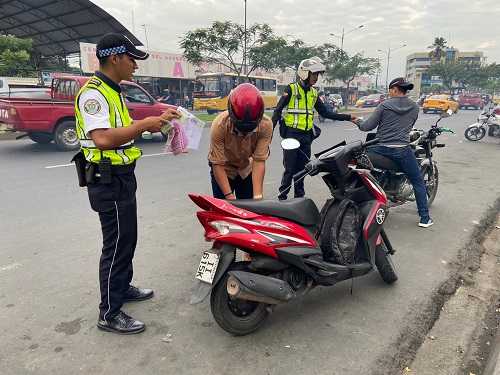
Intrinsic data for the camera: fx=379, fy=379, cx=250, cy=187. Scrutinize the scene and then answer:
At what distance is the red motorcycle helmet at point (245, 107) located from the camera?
2488mm

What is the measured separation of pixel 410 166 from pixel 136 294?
3.33m

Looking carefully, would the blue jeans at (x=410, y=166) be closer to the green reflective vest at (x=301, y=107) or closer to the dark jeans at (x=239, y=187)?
the green reflective vest at (x=301, y=107)

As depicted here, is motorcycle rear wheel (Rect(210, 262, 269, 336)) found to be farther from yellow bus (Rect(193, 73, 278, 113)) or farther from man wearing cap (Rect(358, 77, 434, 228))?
yellow bus (Rect(193, 73, 278, 113))

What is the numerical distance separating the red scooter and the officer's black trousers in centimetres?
47

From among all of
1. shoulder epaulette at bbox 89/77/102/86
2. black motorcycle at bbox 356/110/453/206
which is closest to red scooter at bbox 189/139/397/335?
shoulder epaulette at bbox 89/77/102/86

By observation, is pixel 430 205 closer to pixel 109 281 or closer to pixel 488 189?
pixel 488 189

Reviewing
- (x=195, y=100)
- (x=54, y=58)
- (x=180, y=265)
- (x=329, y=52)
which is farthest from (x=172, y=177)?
(x=54, y=58)

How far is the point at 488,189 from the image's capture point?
21.1 feet

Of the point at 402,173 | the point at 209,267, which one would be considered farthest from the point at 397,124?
the point at 209,267

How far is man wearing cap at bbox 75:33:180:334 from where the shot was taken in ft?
7.00

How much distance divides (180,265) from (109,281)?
3.50 feet

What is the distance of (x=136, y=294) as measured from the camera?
114 inches

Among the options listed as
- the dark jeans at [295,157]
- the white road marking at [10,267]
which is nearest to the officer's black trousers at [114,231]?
the white road marking at [10,267]

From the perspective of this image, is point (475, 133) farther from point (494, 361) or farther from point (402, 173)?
Answer: point (494, 361)
